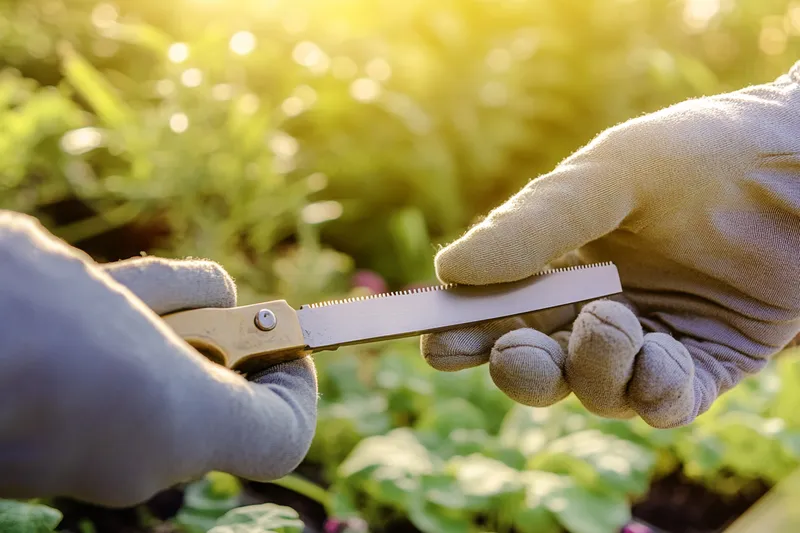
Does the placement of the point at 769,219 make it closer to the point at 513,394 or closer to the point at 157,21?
the point at 513,394

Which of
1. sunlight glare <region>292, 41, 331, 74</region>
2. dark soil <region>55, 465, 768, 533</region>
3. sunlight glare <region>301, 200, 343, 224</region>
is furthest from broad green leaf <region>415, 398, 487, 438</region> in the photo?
sunlight glare <region>292, 41, 331, 74</region>

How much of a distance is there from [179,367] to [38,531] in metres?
0.28

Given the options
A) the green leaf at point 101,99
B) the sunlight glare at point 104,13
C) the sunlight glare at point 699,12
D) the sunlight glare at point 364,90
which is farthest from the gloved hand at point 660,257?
the sunlight glare at point 699,12

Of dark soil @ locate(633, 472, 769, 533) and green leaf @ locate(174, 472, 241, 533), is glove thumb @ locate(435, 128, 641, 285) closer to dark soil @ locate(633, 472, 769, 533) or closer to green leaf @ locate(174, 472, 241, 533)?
green leaf @ locate(174, 472, 241, 533)

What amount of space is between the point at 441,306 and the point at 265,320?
13 centimetres

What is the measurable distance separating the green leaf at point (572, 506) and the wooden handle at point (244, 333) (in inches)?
17.4

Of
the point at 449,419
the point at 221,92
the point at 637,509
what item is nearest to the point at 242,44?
the point at 221,92

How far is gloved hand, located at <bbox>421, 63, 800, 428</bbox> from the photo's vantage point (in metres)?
0.48

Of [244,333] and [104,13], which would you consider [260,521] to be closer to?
[244,333]

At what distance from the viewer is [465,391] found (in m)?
1.08

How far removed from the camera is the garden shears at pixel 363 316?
44 centimetres

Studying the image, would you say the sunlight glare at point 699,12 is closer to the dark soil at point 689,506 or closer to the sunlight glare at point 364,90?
the sunlight glare at point 364,90

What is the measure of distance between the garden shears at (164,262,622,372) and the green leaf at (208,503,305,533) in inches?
6.8

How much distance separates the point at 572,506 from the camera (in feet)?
2.61
